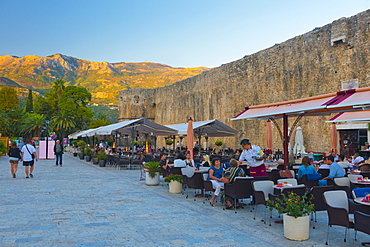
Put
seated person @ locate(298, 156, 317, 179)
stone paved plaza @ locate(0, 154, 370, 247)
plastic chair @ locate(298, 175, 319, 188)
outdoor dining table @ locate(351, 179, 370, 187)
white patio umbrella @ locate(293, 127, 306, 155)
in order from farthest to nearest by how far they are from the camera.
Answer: white patio umbrella @ locate(293, 127, 306, 155)
seated person @ locate(298, 156, 317, 179)
plastic chair @ locate(298, 175, 319, 188)
outdoor dining table @ locate(351, 179, 370, 187)
stone paved plaza @ locate(0, 154, 370, 247)

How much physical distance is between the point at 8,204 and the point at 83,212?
195 centimetres

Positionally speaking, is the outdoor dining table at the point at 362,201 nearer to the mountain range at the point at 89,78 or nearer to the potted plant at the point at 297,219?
the potted plant at the point at 297,219

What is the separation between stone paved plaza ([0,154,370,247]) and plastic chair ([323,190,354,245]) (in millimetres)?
420

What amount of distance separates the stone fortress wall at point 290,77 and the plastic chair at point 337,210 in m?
14.2

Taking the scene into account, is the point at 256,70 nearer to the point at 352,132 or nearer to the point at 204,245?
the point at 352,132

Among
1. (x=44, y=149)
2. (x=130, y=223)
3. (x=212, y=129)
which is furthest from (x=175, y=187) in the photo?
(x=44, y=149)

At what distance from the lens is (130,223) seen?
18.1 ft

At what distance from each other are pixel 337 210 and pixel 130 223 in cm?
315

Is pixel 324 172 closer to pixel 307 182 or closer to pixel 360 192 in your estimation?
pixel 307 182

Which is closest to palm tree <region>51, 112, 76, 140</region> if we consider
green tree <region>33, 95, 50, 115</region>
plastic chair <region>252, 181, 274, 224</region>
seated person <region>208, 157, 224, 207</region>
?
green tree <region>33, 95, 50, 115</region>

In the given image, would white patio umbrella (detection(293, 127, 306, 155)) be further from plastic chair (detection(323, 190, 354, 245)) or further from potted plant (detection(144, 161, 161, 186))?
plastic chair (detection(323, 190, 354, 245))

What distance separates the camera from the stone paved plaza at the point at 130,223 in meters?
4.60

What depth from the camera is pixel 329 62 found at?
19203 millimetres

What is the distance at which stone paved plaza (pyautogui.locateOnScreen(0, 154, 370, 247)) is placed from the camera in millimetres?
4598
